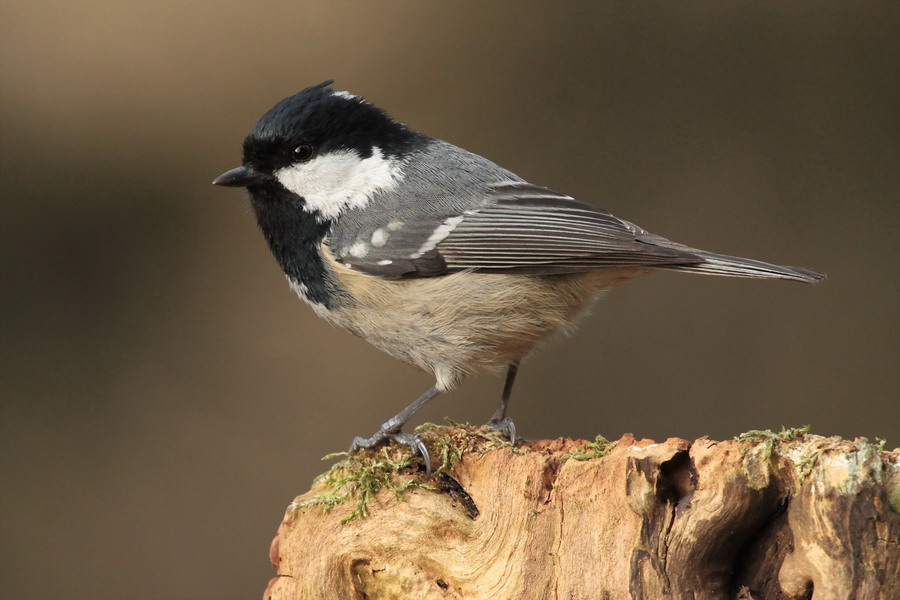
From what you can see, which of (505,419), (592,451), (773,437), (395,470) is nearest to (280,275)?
(505,419)

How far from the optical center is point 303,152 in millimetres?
2514

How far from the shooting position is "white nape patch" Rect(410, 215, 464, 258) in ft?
7.91

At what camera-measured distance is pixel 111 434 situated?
12.3 feet

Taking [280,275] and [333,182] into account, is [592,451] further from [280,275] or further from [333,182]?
[280,275]

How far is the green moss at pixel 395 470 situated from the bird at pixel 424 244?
139 mm

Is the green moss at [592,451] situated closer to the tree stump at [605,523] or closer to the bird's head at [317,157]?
the tree stump at [605,523]

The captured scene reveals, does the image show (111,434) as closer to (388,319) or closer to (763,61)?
(388,319)

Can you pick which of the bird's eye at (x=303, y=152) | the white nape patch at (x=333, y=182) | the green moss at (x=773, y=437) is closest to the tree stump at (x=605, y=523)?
the green moss at (x=773, y=437)

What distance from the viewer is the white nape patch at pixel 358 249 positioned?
2.43 meters

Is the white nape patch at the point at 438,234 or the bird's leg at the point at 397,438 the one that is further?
the white nape patch at the point at 438,234

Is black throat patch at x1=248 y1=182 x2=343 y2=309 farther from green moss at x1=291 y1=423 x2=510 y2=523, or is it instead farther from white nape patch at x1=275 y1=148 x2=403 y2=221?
green moss at x1=291 y1=423 x2=510 y2=523

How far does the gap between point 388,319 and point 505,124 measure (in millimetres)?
1943

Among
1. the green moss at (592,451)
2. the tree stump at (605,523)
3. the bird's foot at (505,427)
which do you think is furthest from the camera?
the bird's foot at (505,427)

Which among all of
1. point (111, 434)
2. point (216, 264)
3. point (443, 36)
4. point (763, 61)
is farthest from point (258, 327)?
point (763, 61)
